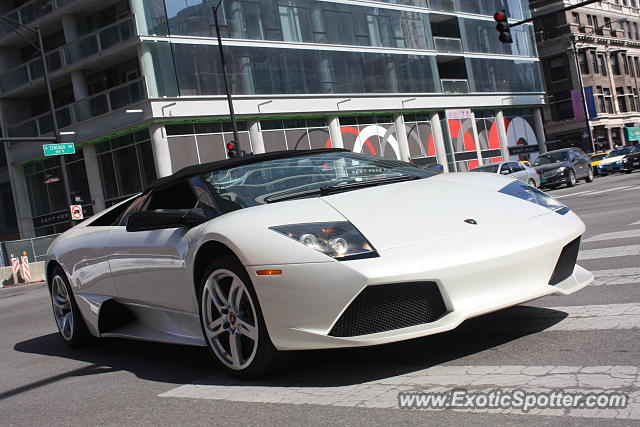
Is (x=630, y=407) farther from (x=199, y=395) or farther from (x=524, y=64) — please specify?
(x=524, y=64)

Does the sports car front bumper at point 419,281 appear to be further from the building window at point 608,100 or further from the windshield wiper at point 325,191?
the building window at point 608,100

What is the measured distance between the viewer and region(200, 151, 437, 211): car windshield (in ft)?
14.6

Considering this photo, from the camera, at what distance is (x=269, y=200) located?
4336mm

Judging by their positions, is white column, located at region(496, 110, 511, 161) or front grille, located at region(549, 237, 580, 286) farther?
white column, located at region(496, 110, 511, 161)

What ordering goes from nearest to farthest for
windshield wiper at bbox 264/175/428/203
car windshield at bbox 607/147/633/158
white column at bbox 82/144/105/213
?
windshield wiper at bbox 264/175/428/203 → white column at bbox 82/144/105/213 → car windshield at bbox 607/147/633/158

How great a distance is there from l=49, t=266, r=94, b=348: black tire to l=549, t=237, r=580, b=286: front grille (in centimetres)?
404

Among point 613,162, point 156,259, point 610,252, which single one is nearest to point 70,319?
point 156,259

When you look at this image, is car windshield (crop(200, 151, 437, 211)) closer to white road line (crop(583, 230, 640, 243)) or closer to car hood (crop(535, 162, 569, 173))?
white road line (crop(583, 230, 640, 243))

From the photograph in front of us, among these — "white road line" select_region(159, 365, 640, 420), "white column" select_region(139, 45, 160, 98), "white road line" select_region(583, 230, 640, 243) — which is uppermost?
"white column" select_region(139, 45, 160, 98)

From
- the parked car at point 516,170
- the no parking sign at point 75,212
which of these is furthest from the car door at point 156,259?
Answer: the parked car at point 516,170

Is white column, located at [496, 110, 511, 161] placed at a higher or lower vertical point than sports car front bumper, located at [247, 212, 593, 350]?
higher

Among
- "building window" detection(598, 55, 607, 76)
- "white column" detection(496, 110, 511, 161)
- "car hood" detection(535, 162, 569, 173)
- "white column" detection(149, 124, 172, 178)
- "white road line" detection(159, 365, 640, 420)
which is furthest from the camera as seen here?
"building window" detection(598, 55, 607, 76)

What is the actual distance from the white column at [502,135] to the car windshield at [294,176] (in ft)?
144

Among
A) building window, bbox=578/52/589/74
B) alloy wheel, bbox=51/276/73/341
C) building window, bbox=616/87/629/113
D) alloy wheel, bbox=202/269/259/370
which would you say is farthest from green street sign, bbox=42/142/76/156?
building window, bbox=616/87/629/113
